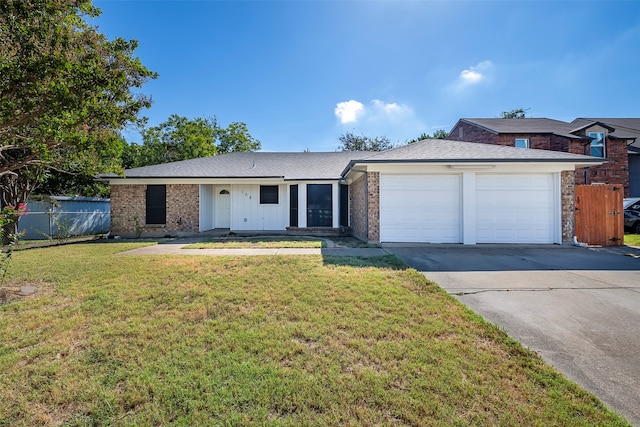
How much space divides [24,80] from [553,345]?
7745mm

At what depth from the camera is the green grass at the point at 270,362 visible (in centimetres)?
195

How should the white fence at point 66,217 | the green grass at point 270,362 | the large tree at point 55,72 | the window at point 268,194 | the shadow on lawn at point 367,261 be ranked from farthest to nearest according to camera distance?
1. the window at point 268,194
2. the white fence at point 66,217
3. the shadow on lawn at point 367,261
4. the large tree at point 55,72
5. the green grass at point 270,362

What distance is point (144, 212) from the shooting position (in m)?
12.9

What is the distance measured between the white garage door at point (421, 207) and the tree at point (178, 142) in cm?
2097

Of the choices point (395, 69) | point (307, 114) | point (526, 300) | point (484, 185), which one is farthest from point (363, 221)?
point (307, 114)

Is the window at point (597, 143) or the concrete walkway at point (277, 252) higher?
the window at point (597, 143)

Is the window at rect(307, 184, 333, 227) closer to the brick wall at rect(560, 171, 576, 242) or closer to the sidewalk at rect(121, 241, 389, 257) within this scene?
the sidewalk at rect(121, 241, 389, 257)

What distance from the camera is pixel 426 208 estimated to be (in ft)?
30.8

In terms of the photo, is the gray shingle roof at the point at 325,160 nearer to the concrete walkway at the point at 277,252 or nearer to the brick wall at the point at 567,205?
the brick wall at the point at 567,205

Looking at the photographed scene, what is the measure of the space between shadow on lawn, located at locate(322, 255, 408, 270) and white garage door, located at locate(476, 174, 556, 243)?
446 centimetres

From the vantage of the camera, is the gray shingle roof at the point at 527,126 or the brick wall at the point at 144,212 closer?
the brick wall at the point at 144,212

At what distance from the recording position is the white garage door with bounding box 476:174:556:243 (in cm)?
925

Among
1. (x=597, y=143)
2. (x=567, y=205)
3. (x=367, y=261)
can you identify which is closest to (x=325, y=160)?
(x=367, y=261)

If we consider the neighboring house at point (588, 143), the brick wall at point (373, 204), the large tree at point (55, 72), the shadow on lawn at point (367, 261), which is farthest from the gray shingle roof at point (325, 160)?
the neighboring house at point (588, 143)
